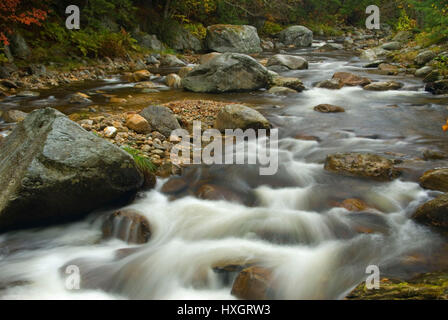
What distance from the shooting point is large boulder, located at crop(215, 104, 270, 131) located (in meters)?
6.04

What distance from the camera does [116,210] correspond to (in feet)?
12.6

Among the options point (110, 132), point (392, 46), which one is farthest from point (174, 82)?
point (392, 46)

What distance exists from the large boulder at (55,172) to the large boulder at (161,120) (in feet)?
6.39

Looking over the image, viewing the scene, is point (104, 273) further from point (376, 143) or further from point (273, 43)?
point (273, 43)

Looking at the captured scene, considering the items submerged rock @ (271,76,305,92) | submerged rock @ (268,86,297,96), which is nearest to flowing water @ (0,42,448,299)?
submerged rock @ (268,86,297,96)

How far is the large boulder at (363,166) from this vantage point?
14.4ft

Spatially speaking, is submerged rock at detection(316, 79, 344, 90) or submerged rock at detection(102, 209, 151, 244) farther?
submerged rock at detection(316, 79, 344, 90)

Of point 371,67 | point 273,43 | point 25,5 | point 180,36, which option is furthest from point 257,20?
point 25,5

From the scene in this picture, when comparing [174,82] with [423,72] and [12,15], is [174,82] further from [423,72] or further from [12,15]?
[423,72]

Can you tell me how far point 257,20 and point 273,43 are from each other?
296 centimetres

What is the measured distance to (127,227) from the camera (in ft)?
11.8

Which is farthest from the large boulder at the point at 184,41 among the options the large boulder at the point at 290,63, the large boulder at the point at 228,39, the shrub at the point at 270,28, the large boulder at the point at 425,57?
the large boulder at the point at 425,57

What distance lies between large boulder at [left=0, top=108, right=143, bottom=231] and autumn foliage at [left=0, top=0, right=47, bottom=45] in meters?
7.49

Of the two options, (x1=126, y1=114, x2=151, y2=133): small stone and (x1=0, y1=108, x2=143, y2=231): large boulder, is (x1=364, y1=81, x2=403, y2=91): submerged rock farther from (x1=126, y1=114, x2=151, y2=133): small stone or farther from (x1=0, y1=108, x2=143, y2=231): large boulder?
(x1=0, y1=108, x2=143, y2=231): large boulder
